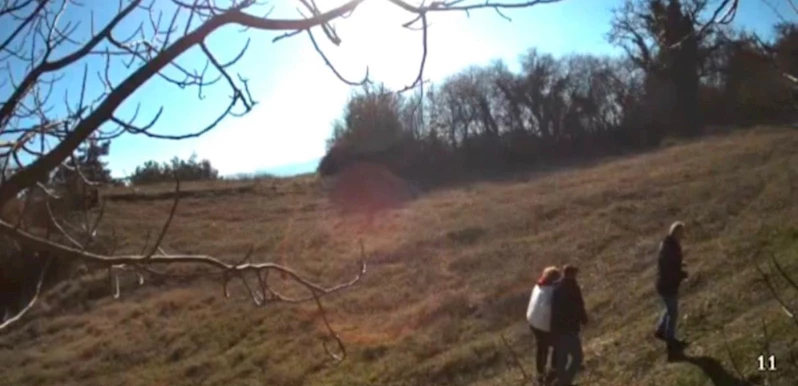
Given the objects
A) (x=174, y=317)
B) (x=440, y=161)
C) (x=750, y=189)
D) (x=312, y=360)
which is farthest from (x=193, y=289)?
(x=440, y=161)

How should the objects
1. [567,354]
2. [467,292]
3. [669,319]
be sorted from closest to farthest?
[567,354] → [669,319] → [467,292]

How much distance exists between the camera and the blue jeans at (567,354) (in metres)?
8.98

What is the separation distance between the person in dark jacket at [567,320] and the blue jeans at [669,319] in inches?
52.6

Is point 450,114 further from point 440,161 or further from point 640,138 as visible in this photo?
point 640,138

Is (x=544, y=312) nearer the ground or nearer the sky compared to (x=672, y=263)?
nearer the ground

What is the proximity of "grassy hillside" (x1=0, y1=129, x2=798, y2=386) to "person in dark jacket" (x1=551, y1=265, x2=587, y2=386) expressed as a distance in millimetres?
1040

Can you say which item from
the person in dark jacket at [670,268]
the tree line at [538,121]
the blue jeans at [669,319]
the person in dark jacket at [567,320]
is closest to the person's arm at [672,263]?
the person in dark jacket at [670,268]

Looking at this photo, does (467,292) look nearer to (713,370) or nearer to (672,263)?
(672,263)

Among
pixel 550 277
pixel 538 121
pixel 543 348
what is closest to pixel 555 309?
pixel 550 277

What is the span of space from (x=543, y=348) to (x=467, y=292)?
9.22 metres

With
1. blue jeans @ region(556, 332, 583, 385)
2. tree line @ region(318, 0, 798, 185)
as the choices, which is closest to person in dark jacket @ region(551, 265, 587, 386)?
blue jeans @ region(556, 332, 583, 385)

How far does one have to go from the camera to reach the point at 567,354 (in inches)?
361

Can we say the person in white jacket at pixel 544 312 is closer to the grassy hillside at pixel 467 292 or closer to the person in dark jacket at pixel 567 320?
the person in dark jacket at pixel 567 320

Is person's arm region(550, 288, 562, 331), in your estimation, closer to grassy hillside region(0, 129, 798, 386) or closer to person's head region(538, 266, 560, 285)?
person's head region(538, 266, 560, 285)
